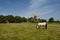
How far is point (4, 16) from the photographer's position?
346 ft

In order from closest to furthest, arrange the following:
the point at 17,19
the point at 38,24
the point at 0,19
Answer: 1. the point at 38,24
2. the point at 0,19
3. the point at 17,19

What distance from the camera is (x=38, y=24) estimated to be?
22141mm

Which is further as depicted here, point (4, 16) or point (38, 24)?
point (4, 16)

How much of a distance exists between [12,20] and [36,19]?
84.0 m

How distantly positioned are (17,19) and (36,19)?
90.2 m

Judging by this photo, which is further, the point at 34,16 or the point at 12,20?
the point at 12,20

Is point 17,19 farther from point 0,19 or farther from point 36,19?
point 36,19

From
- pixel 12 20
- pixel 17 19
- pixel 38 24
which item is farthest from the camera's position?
pixel 17 19

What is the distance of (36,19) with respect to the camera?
23.1 meters

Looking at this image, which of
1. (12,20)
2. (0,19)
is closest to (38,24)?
(0,19)

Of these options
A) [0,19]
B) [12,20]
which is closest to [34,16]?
[0,19]

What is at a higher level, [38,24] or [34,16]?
[34,16]

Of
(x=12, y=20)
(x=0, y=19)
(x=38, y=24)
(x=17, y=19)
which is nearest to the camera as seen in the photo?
(x=38, y=24)

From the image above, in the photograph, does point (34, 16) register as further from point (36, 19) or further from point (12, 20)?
point (12, 20)
